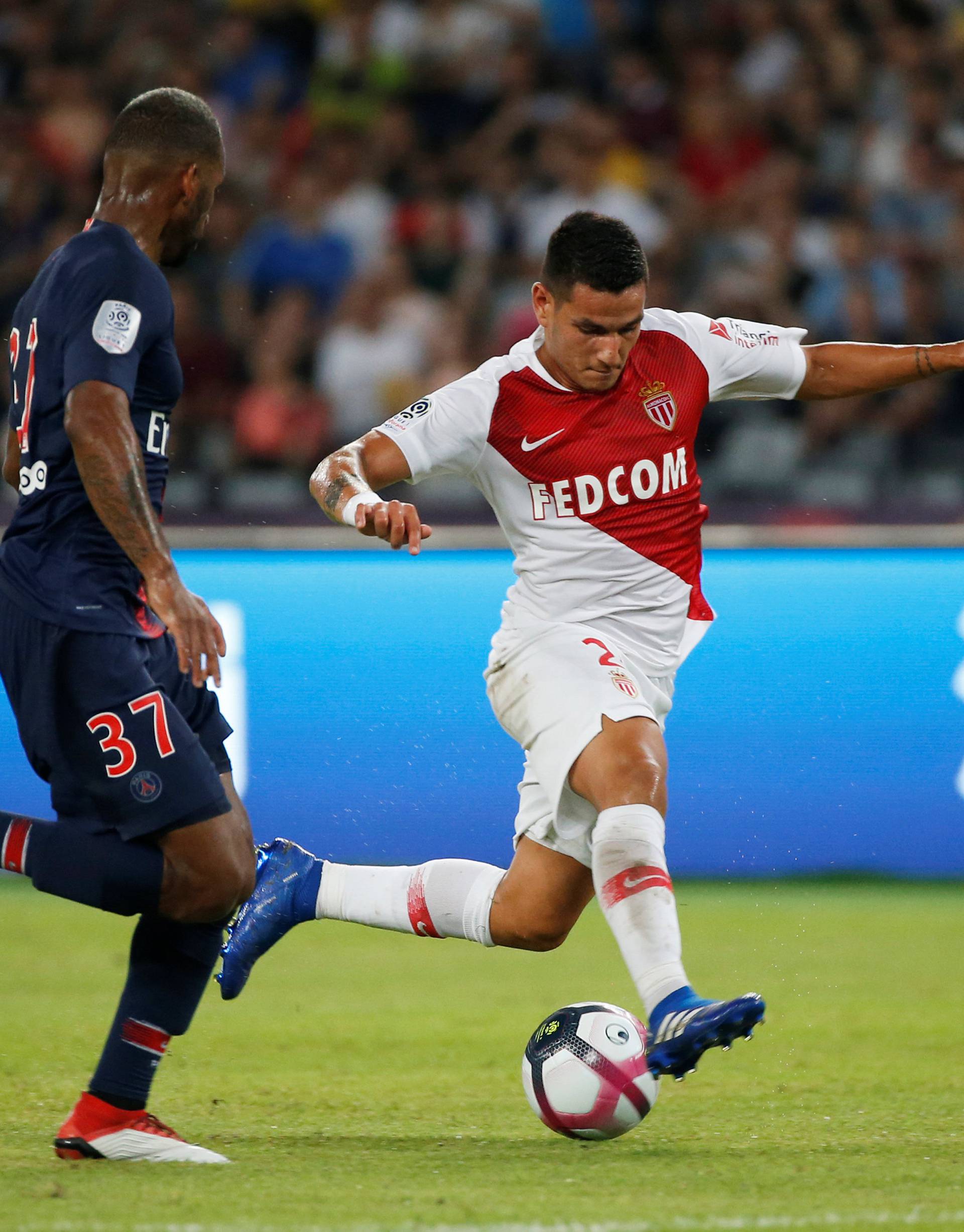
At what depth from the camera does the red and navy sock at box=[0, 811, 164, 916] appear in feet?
12.1

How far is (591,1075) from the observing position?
3783 mm

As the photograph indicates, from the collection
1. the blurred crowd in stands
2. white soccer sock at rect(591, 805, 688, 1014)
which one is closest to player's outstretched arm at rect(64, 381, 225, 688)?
white soccer sock at rect(591, 805, 688, 1014)

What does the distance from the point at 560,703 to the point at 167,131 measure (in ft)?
5.13

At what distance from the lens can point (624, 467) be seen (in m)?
4.53

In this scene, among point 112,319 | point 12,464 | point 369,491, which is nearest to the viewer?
point 112,319

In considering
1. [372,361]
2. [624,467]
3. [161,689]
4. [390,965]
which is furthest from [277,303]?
[161,689]

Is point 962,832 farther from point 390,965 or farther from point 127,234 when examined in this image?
point 127,234

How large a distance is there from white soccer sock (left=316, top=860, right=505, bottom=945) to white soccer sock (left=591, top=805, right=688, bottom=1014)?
0.67 meters

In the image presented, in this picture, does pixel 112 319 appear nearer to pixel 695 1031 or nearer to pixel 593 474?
pixel 593 474

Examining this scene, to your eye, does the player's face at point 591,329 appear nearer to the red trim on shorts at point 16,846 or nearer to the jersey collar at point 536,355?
the jersey collar at point 536,355

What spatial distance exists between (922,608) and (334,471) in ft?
13.8

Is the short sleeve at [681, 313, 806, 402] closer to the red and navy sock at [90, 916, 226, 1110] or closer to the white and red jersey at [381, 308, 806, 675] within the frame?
the white and red jersey at [381, 308, 806, 675]

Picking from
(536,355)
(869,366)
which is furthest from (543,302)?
(869,366)

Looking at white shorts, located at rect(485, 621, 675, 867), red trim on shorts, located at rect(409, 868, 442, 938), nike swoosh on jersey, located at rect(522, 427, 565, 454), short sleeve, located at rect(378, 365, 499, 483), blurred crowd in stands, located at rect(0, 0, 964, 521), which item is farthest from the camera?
blurred crowd in stands, located at rect(0, 0, 964, 521)
